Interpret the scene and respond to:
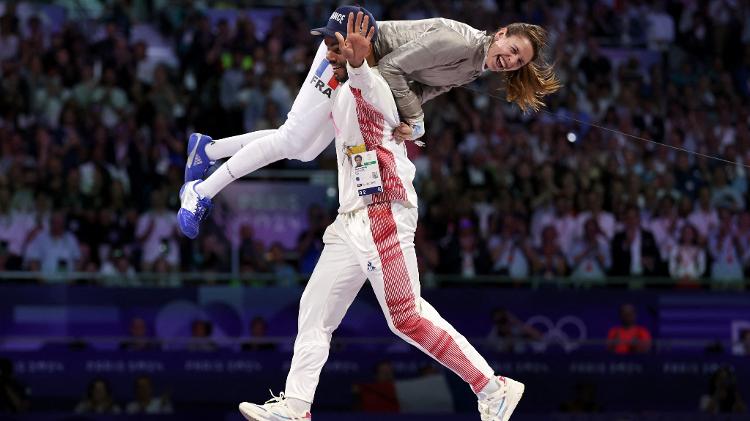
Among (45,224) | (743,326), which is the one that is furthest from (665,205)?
(45,224)

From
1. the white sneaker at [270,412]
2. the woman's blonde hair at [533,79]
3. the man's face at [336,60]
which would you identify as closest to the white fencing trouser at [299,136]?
the man's face at [336,60]

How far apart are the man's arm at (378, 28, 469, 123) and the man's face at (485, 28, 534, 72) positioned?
16 centimetres

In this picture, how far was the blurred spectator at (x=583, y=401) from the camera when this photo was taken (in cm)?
1211

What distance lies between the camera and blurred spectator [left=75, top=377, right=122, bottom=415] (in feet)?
37.9

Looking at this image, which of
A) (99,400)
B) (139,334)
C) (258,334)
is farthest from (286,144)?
(139,334)

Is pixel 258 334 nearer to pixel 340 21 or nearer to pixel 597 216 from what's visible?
pixel 597 216

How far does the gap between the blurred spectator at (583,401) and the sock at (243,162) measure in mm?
5911

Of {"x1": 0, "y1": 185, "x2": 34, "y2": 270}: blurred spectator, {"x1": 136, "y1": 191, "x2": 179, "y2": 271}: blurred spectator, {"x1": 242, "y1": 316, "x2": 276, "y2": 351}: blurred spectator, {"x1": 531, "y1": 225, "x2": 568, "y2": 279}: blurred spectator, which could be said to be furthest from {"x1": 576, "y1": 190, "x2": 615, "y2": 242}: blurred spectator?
{"x1": 0, "y1": 185, "x2": 34, "y2": 270}: blurred spectator

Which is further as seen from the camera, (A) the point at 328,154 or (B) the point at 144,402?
(A) the point at 328,154

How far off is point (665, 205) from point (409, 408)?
400cm

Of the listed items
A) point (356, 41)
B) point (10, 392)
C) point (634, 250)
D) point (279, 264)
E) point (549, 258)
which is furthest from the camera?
point (634, 250)

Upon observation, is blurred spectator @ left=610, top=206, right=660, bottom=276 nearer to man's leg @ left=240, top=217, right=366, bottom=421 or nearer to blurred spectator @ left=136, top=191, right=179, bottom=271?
blurred spectator @ left=136, top=191, right=179, bottom=271

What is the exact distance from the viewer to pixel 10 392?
37.9 ft

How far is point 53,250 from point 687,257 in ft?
21.5
